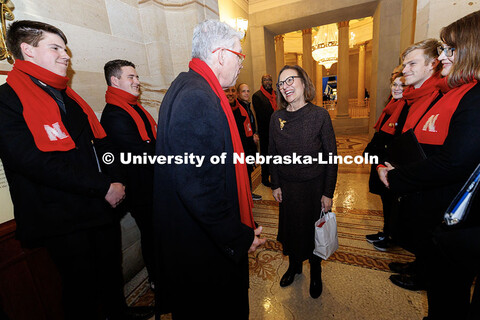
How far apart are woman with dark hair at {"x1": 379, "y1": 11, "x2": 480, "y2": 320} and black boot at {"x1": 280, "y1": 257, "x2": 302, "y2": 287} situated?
1040 mm

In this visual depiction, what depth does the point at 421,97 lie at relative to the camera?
1.72 metres

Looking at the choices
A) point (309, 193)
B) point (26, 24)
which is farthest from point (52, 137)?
point (309, 193)

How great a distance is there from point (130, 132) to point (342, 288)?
2.40 metres

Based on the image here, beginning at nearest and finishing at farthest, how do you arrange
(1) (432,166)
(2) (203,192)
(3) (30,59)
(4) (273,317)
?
(2) (203,192) < (1) (432,166) < (3) (30,59) < (4) (273,317)

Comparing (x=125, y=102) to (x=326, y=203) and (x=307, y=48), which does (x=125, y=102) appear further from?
(x=307, y=48)

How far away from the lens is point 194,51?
1137mm

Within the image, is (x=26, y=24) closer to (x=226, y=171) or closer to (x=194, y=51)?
(x=194, y=51)

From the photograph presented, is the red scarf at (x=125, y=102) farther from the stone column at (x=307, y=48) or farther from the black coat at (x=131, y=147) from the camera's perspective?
the stone column at (x=307, y=48)

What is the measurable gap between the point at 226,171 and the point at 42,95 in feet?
3.97

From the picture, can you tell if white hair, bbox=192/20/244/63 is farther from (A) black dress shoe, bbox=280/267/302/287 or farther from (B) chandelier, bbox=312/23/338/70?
(B) chandelier, bbox=312/23/338/70

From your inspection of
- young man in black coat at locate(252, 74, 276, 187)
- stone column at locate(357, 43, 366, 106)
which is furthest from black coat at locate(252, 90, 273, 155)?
stone column at locate(357, 43, 366, 106)

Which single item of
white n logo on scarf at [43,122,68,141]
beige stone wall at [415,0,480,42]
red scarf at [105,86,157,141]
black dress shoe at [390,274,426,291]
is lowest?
black dress shoe at [390,274,426,291]

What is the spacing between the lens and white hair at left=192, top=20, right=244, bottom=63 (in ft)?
3.54

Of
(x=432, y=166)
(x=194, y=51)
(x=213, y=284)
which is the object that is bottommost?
(x=213, y=284)
